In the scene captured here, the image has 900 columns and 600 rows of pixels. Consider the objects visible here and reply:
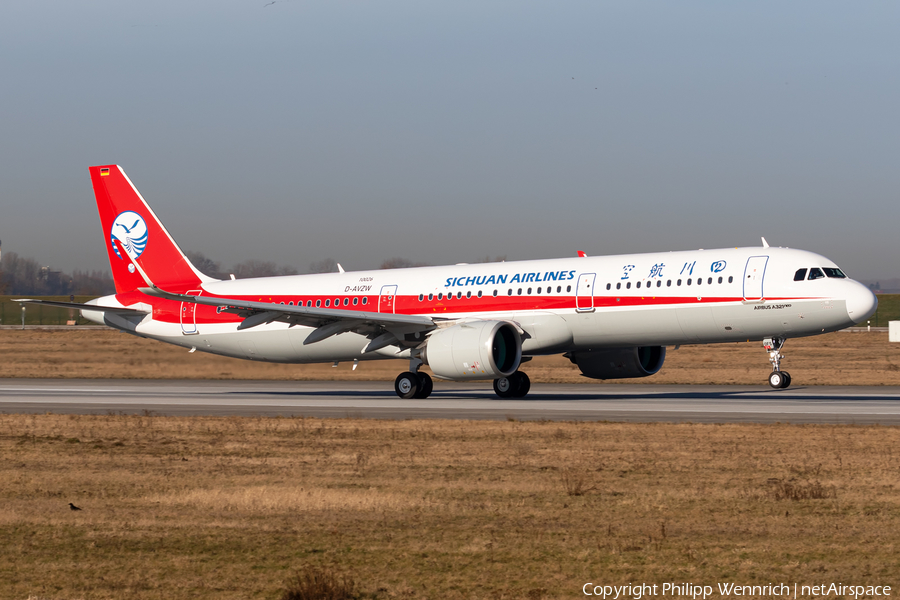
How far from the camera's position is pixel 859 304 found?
1077 inches

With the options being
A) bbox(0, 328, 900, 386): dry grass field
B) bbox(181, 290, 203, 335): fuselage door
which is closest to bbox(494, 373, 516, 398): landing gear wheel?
bbox(0, 328, 900, 386): dry grass field

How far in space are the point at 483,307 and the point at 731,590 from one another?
2379cm

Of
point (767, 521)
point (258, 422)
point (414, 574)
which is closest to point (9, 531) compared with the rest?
point (414, 574)

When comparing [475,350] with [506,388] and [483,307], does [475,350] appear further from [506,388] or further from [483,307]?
[506,388]

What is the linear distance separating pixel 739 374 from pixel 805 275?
16.4 meters

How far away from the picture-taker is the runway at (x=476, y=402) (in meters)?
24.4

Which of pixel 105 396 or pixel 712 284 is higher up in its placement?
pixel 712 284

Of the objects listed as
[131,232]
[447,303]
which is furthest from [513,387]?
[131,232]

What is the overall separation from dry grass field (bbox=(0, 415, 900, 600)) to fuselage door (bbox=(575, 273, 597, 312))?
32.7 ft

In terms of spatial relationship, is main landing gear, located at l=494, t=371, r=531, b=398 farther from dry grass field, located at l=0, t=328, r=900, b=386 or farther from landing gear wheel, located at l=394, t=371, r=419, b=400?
dry grass field, located at l=0, t=328, r=900, b=386

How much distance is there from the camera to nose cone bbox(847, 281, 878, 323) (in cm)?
2733

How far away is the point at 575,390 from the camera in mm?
35688

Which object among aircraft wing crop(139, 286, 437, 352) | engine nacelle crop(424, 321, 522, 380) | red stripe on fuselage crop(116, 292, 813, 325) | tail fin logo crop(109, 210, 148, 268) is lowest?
engine nacelle crop(424, 321, 522, 380)

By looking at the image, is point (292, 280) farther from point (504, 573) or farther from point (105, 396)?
point (504, 573)
